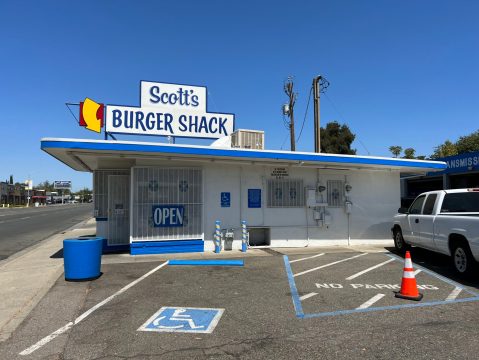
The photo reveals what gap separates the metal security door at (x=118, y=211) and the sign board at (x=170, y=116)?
200cm

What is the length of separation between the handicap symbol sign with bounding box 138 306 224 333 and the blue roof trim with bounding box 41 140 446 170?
5.80 metres

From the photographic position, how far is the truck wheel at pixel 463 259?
8.42 m

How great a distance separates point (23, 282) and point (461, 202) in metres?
10.1

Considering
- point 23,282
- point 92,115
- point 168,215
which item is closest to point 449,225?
point 168,215

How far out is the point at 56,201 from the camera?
15812cm

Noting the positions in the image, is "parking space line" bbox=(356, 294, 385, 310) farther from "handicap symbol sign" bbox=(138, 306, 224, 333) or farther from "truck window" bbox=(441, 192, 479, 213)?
"truck window" bbox=(441, 192, 479, 213)

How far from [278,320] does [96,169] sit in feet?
33.4

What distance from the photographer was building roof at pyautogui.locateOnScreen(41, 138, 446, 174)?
11.0 m

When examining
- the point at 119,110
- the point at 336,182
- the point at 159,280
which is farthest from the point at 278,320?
the point at 119,110

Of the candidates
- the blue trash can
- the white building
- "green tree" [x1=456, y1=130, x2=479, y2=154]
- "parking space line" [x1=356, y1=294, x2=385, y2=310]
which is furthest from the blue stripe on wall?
"green tree" [x1=456, y1=130, x2=479, y2=154]

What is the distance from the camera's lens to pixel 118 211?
1377 centimetres

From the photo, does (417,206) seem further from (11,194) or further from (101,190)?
(11,194)

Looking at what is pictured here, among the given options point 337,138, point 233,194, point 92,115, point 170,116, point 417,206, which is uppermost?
point 337,138

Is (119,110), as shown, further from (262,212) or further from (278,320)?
(278,320)
